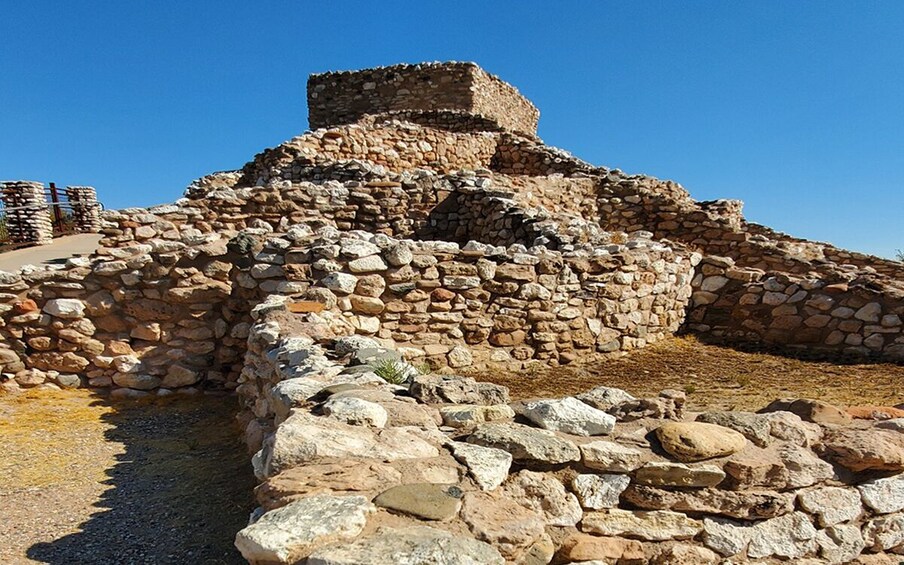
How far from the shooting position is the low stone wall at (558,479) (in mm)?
2135

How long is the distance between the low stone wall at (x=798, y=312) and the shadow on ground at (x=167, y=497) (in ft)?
21.3

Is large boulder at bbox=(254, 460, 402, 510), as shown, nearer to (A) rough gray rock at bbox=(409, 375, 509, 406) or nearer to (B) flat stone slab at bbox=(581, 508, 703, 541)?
(A) rough gray rock at bbox=(409, 375, 509, 406)

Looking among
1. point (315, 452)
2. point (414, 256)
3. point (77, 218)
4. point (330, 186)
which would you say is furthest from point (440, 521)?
point (77, 218)

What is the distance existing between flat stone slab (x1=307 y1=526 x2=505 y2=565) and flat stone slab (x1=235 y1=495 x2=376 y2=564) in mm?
63

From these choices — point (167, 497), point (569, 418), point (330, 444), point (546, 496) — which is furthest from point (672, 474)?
point (167, 497)

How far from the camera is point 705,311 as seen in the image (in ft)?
27.1

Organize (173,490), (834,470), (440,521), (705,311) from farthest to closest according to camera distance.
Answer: (705,311) < (173,490) < (834,470) < (440,521)

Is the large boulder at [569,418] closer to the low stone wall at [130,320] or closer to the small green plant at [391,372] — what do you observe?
the small green plant at [391,372]

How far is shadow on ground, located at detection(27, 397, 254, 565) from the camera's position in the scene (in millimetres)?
3141

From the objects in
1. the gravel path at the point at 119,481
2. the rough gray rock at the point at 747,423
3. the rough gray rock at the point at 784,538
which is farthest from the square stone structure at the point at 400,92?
the rough gray rock at the point at 784,538

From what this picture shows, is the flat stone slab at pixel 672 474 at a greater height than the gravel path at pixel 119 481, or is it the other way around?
the flat stone slab at pixel 672 474

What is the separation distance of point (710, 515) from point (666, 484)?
330 millimetres

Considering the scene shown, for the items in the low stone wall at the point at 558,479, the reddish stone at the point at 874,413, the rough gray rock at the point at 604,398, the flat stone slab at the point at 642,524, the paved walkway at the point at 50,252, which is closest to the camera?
the low stone wall at the point at 558,479

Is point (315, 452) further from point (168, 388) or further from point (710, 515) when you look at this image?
point (168, 388)
